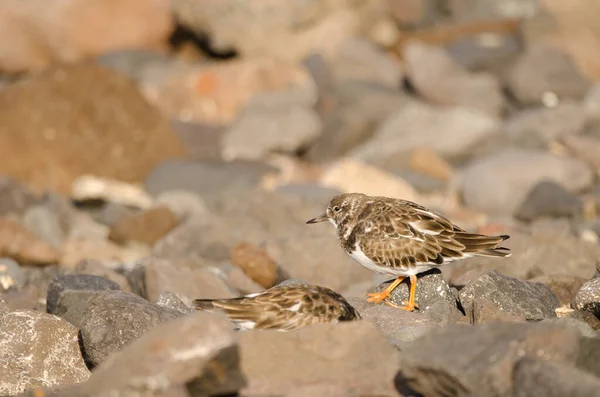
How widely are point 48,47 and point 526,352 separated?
995 inches

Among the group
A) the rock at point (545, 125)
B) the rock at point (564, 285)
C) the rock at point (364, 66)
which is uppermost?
the rock at point (564, 285)

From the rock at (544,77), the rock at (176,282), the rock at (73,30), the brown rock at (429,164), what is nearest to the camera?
the rock at (176,282)

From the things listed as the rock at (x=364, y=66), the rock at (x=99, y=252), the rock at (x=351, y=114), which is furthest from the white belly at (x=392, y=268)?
the rock at (x=364, y=66)

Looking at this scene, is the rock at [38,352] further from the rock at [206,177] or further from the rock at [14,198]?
the rock at [206,177]

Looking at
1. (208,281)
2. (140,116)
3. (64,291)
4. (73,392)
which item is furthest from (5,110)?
(73,392)

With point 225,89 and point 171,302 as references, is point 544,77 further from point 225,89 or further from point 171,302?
point 171,302

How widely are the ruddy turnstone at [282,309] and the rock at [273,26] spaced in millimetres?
20691

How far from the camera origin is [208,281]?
1272 cm

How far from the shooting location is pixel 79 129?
72.9ft

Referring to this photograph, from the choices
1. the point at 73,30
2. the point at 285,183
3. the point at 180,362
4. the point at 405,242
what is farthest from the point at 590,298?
the point at 73,30

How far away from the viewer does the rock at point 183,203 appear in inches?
751

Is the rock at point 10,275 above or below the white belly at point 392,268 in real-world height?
below

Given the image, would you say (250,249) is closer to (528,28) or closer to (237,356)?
(237,356)

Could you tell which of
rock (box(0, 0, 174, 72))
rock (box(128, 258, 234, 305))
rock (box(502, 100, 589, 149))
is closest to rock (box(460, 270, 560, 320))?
rock (box(128, 258, 234, 305))
